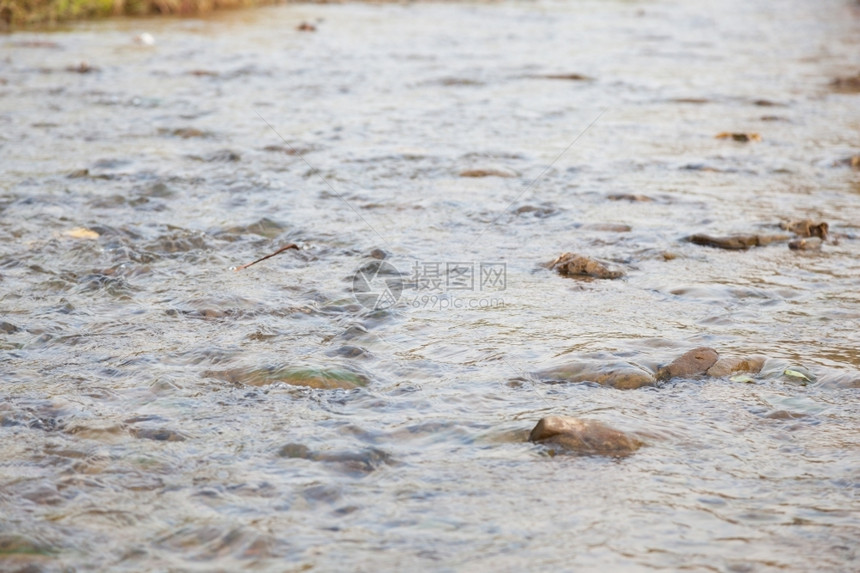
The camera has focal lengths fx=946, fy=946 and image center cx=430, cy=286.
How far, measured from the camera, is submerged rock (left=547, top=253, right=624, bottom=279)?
13.9 ft

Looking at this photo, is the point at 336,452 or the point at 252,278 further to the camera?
the point at 252,278

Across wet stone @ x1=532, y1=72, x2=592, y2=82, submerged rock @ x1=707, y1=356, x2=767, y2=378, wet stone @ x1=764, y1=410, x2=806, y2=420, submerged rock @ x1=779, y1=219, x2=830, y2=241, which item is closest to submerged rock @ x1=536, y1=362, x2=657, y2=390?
submerged rock @ x1=707, y1=356, x2=767, y2=378

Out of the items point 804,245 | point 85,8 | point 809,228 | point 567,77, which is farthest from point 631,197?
point 85,8

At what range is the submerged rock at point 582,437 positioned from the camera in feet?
8.75

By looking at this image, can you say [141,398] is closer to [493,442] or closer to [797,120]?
[493,442]

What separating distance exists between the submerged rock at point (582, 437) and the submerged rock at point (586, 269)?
62.2 inches

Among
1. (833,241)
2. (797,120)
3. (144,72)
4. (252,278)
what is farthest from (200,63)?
(833,241)

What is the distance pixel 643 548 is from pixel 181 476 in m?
1.20

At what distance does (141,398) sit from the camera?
2951 millimetres

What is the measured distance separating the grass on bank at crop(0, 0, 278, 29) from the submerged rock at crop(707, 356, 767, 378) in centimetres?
1253

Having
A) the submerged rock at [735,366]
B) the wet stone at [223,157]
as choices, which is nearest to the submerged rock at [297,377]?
the submerged rock at [735,366]

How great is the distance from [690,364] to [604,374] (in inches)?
12.2

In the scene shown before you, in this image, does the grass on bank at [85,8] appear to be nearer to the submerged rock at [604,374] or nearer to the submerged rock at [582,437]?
the submerged rock at [604,374]

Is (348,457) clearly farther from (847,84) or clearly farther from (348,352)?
(847,84)
